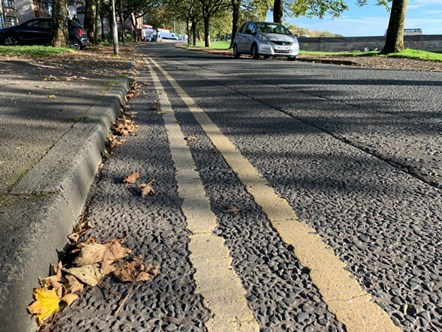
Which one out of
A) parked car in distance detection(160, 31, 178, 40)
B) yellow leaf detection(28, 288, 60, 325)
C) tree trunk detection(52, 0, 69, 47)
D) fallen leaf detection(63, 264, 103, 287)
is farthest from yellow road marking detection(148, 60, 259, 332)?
parked car in distance detection(160, 31, 178, 40)

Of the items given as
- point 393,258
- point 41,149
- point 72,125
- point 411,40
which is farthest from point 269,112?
point 411,40

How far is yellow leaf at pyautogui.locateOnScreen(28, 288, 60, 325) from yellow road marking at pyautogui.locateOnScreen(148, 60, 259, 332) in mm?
517

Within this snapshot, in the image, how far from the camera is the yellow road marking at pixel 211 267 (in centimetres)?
134

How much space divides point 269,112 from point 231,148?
1739mm

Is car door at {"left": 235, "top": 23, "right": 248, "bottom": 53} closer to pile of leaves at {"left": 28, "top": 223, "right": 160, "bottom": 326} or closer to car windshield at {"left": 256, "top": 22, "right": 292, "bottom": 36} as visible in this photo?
car windshield at {"left": 256, "top": 22, "right": 292, "bottom": 36}

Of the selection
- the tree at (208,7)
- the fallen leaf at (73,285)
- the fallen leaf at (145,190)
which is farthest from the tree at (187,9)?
the fallen leaf at (73,285)

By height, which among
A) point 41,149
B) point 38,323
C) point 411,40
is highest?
point 411,40

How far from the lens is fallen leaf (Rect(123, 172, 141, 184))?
8.62ft

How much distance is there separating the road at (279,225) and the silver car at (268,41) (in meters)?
11.6

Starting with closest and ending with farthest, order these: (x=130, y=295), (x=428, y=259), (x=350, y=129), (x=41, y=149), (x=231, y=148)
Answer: (x=130, y=295)
(x=428, y=259)
(x=41, y=149)
(x=231, y=148)
(x=350, y=129)

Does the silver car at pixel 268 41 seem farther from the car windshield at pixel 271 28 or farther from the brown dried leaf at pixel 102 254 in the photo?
the brown dried leaf at pixel 102 254

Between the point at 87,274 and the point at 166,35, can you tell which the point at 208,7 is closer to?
the point at 166,35

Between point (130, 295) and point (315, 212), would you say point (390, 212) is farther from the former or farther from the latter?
point (130, 295)

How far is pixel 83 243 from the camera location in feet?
5.90
